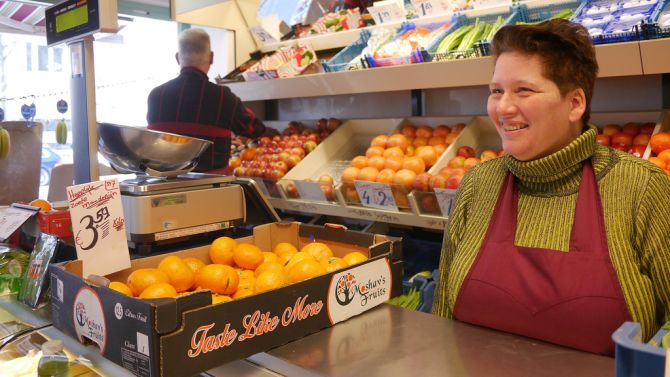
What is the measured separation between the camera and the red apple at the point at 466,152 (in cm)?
314

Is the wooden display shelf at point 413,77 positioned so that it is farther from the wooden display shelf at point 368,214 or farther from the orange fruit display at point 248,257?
the orange fruit display at point 248,257

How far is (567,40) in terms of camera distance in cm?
159

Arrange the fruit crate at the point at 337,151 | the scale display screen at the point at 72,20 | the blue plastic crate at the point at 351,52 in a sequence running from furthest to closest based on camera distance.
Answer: the blue plastic crate at the point at 351,52 < the fruit crate at the point at 337,151 < the scale display screen at the point at 72,20

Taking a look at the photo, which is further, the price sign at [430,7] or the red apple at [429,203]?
the price sign at [430,7]

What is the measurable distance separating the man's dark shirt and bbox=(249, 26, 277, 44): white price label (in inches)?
28.3

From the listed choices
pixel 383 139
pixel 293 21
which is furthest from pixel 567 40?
pixel 293 21

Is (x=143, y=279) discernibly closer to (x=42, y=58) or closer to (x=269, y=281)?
(x=269, y=281)

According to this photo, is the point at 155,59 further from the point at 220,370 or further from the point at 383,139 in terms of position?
the point at 220,370

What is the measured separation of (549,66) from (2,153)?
2639 millimetres

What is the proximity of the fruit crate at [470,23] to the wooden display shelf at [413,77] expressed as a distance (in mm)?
67

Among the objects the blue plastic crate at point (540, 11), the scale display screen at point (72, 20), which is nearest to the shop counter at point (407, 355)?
the scale display screen at point (72, 20)

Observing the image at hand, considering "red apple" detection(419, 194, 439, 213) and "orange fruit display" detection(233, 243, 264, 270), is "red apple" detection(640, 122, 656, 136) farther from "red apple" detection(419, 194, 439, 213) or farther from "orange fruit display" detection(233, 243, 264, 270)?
"orange fruit display" detection(233, 243, 264, 270)

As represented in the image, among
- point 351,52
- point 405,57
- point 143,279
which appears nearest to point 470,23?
point 405,57

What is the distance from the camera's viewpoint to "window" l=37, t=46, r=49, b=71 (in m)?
5.78
